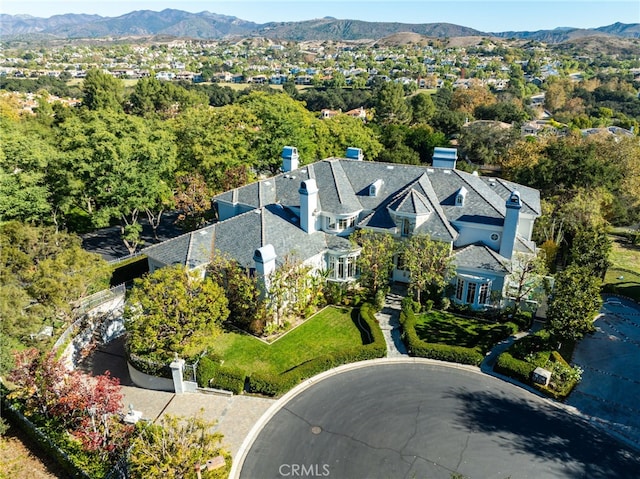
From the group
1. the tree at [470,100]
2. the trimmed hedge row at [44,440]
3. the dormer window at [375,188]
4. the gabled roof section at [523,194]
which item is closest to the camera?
the trimmed hedge row at [44,440]

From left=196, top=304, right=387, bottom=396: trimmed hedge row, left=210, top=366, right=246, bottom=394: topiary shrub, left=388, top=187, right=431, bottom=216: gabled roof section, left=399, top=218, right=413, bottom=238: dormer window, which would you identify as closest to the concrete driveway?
left=196, top=304, right=387, bottom=396: trimmed hedge row

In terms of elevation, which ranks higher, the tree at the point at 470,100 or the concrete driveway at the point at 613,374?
the tree at the point at 470,100

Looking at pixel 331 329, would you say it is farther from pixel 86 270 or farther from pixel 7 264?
pixel 7 264

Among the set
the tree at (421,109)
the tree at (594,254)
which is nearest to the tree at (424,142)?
the tree at (594,254)

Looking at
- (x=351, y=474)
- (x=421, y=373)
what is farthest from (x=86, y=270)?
(x=421, y=373)

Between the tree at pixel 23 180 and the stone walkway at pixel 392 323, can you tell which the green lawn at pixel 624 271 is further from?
the tree at pixel 23 180

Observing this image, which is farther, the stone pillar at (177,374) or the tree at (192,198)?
the tree at (192,198)

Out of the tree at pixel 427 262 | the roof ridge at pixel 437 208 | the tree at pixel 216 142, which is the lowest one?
the tree at pixel 427 262
